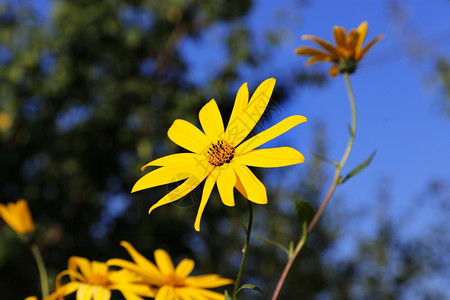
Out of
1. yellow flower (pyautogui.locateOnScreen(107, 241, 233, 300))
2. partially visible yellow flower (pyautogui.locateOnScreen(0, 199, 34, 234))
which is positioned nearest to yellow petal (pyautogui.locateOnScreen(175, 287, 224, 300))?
yellow flower (pyautogui.locateOnScreen(107, 241, 233, 300))

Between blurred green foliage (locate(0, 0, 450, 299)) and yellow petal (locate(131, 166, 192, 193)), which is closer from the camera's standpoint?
yellow petal (locate(131, 166, 192, 193))

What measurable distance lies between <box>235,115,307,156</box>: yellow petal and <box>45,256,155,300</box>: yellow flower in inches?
7.1

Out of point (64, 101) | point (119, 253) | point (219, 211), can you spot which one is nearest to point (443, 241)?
point (219, 211)

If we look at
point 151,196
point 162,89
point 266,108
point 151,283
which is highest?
point 162,89

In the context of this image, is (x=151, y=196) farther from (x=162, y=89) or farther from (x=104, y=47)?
(x=104, y=47)

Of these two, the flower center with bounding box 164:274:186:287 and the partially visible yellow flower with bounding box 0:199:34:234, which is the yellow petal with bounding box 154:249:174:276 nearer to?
the flower center with bounding box 164:274:186:287

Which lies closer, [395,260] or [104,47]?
[104,47]

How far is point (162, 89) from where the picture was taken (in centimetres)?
602

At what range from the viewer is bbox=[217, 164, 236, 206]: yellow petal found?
403 millimetres

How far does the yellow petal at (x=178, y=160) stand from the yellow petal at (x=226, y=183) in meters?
0.03

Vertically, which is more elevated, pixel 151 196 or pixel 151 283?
pixel 151 196

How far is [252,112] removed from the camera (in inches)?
18.1

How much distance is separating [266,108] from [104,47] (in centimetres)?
580

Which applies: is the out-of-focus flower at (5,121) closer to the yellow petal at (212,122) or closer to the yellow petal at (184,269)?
the yellow petal at (184,269)
